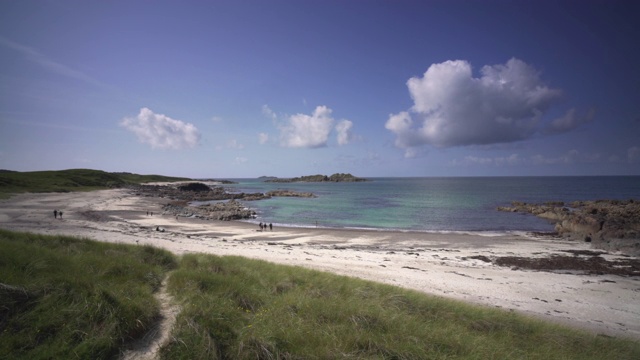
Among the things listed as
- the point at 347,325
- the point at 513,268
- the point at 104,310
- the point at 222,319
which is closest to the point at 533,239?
the point at 513,268

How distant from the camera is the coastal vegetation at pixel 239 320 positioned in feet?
17.5

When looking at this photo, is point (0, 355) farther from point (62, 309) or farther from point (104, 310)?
point (104, 310)

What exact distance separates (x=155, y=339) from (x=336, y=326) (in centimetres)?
390

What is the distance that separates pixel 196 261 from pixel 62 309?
20.9ft

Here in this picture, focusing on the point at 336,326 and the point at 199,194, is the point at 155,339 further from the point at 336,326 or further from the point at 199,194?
the point at 199,194

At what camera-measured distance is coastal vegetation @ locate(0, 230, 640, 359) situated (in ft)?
17.5

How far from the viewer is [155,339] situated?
19.1 ft

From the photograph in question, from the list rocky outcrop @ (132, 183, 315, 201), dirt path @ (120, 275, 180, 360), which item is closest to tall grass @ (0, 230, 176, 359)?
dirt path @ (120, 275, 180, 360)

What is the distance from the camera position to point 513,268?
804 inches

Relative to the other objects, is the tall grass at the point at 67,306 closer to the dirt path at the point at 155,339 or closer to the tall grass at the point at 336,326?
the dirt path at the point at 155,339

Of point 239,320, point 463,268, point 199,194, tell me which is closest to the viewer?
point 239,320

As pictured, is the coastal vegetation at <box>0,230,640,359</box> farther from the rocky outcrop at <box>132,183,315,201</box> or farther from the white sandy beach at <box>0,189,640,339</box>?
the rocky outcrop at <box>132,183,315,201</box>

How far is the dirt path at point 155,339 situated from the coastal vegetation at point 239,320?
0.16 meters

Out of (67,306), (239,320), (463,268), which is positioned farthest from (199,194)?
(239,320)
